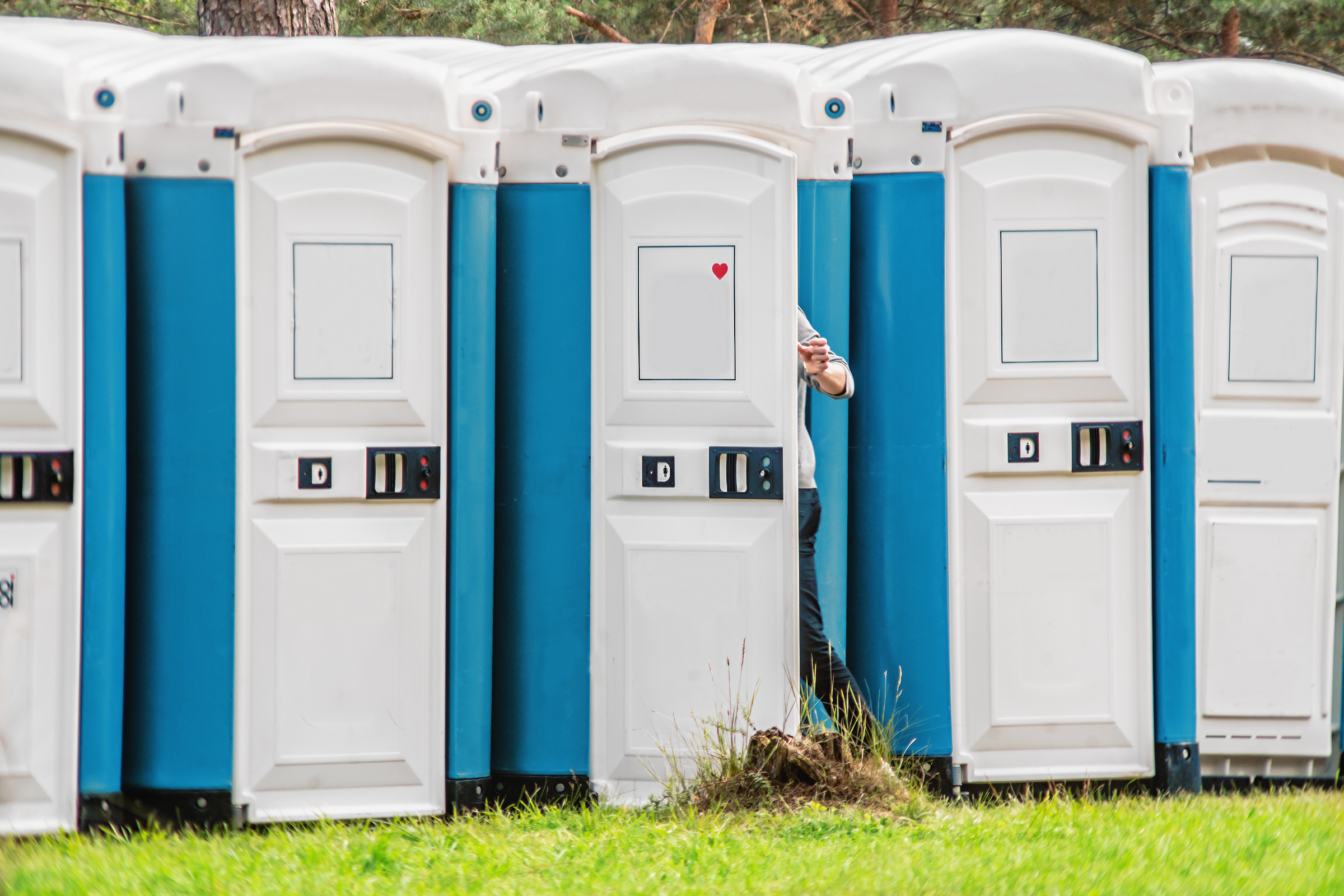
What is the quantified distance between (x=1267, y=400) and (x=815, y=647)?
2037mm

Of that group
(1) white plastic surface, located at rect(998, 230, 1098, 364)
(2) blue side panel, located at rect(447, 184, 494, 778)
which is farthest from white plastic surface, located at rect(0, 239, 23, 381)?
(1) white plastic surface, located at rect(998, 230, 1098, 364)

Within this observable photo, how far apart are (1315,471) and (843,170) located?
2170 millimetres

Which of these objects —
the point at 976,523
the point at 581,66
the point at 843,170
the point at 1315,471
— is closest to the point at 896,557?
the point at 976,523

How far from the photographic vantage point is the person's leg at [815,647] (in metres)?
4.14

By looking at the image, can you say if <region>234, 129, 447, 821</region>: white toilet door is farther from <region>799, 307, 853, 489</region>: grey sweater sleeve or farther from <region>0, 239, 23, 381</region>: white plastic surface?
<region>799, 307, 853, 489</region>: grey sweater sleeve

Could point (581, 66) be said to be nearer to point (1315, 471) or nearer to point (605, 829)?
point (605, 829)

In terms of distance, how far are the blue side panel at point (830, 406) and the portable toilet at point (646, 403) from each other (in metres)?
0.09

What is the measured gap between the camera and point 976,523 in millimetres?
4223

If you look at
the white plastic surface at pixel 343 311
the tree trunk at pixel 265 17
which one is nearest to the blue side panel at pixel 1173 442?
the white plastic surface at pixel 343 311

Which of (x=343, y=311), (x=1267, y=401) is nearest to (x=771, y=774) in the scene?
(x=343, y=311)

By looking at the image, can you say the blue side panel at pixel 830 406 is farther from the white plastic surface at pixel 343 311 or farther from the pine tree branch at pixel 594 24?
the pine tree branch at pixel 594 24

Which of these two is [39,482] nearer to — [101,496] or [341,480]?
[101,496]

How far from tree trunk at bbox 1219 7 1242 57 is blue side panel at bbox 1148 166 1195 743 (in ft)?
28.4

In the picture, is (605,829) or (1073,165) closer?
(605,829)
